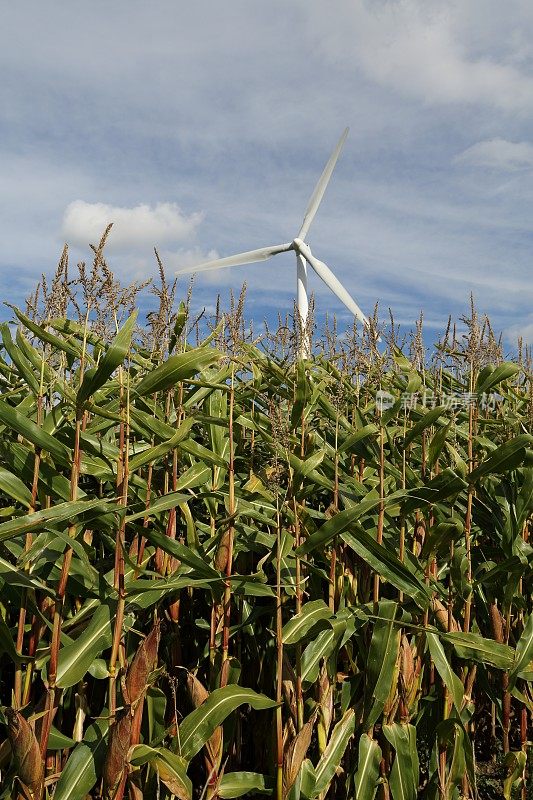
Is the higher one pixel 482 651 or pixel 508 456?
pixel 508 456

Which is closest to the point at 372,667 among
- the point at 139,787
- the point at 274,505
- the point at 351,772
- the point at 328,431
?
the point at 351,772

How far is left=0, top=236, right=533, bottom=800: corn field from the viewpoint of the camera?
2.85 metres

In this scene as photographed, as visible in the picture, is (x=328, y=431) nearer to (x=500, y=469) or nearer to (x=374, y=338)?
(x=374, y=338)

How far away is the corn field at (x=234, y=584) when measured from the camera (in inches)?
112

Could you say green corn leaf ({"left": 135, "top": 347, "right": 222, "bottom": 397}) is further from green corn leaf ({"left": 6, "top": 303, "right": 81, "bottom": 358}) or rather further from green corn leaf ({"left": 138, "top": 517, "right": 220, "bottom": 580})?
green corn leaf ({"left": 6, "top": 303, "right": 81, "bottom": 358})

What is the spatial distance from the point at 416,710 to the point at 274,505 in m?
1.51

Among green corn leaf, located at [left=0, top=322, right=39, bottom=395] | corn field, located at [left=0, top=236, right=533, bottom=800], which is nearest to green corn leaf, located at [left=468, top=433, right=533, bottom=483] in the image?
corn field, located at [left=0, top=236, right=533, bottom=800]

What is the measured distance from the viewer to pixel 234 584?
3.31 metres

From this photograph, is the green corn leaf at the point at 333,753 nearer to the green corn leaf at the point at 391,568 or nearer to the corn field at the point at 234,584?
the corn field at the point at 234,584

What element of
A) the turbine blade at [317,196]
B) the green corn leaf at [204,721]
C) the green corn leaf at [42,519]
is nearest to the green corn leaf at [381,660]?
the green corn leaf at [204,721]

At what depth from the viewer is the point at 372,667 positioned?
3322mm

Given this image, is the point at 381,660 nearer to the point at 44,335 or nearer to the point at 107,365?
the point at 107,365

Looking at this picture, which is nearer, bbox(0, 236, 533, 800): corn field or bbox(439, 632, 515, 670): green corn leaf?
bbox(0, 236, 533, 800): corn field

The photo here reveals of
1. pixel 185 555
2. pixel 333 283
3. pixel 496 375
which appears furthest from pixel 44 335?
pixel 333 283
